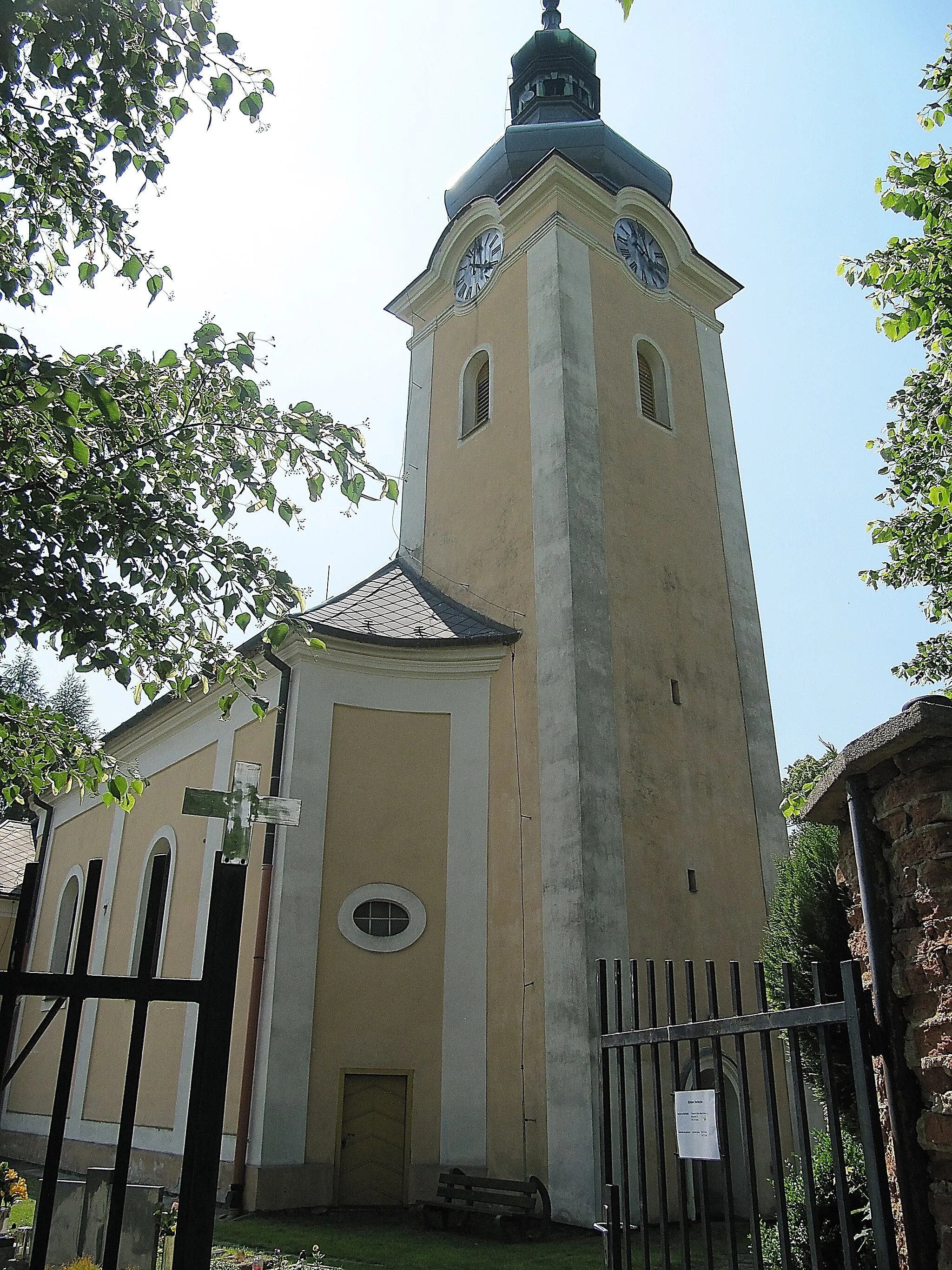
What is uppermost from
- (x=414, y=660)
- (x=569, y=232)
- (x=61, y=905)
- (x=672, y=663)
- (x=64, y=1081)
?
(x=569, y=232)

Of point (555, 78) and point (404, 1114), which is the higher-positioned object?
point (555, 78)

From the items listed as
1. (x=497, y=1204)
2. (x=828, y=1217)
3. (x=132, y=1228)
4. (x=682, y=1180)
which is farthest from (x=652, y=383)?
(x=682, y=1180)

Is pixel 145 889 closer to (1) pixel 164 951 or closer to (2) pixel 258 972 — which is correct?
(1) pixel 164 951

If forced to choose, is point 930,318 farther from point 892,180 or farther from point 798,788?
point 798,788

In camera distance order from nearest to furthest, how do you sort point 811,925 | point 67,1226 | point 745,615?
point 811,925
point 67,1226
point 745,615

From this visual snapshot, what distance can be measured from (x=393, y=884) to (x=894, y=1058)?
1008 centimetres

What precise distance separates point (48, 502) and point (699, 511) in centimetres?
1374

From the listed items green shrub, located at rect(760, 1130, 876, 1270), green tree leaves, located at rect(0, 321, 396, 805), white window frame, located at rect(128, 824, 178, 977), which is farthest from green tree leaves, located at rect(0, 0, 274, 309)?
white window frame, located at rect(128, 824, 178, 977)

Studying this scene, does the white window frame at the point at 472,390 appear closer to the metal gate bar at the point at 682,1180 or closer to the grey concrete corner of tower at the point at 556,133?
the grey concrete corner of tower at the point at 556,133

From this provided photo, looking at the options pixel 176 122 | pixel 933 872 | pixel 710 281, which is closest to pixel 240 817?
pixel 933 872

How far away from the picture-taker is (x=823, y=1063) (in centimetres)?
320

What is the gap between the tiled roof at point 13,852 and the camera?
2231cm

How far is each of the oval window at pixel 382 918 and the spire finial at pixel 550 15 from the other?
20313mm

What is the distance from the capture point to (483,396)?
708 inches
